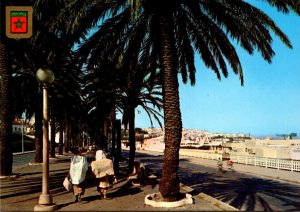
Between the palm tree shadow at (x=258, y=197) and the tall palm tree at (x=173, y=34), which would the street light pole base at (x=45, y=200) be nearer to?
the tall palm tree at (x=173, y=34)

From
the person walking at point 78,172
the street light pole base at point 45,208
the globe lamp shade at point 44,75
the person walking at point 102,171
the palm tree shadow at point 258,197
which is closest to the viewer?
the street light pole base at point 45,208

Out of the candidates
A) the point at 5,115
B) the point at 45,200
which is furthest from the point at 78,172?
the point at 5,115

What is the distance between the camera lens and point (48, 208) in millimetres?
9055

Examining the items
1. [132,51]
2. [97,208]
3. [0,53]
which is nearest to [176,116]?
[97,208]

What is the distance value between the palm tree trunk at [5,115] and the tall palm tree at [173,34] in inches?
206

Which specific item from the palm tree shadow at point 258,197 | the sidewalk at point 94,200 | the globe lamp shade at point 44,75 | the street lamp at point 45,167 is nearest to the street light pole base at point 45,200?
the street lamp at point 45,167

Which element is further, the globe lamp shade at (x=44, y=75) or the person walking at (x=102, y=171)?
the person walking at (x=102, y=171)

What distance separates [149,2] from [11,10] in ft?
→ 15.9

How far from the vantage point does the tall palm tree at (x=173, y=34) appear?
10633 mm

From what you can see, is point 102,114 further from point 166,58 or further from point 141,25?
point 166,58

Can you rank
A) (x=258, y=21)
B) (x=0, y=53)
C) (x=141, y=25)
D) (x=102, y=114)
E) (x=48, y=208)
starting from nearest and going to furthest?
(x=48, y=208)
(x=258, y=21)
(x=141, y=25)
(x=0, y=53)
(x=102, y=114)

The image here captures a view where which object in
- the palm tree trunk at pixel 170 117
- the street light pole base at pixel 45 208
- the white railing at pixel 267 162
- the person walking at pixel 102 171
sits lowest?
the white railing at pixel 267 162

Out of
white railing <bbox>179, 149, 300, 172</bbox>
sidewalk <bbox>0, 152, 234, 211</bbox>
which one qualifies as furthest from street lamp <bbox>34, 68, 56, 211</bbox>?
white railing <bbox>179, 149, 300, 172</bbox>

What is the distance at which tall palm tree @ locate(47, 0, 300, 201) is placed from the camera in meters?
10.6
